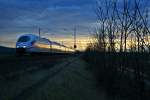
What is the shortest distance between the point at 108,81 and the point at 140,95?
6178 mm

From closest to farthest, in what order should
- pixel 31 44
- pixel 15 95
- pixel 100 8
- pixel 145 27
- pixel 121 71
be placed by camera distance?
pixel 145 27
pixel 15 95
pixel 121 71
pixel 100 8
pixel 31 44

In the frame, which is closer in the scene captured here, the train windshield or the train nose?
the train nose

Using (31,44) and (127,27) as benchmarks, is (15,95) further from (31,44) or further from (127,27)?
(31,44)

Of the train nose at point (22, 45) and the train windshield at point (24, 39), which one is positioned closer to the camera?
the train nose at point (22, 45)

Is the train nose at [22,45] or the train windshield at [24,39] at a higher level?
the train windshield at [24,39]

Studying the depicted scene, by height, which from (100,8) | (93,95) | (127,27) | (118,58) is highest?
(100,8)

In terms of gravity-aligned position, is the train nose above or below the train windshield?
below

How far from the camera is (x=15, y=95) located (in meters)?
16.9

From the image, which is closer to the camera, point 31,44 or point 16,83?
point 16,83

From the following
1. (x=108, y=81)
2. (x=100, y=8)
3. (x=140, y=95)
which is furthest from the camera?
(x=100, y=8)

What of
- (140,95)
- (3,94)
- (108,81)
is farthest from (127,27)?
(3,94)

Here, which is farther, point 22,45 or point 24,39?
point 24,39

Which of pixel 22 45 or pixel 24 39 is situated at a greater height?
pixel 24 39

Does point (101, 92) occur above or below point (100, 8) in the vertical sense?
below
